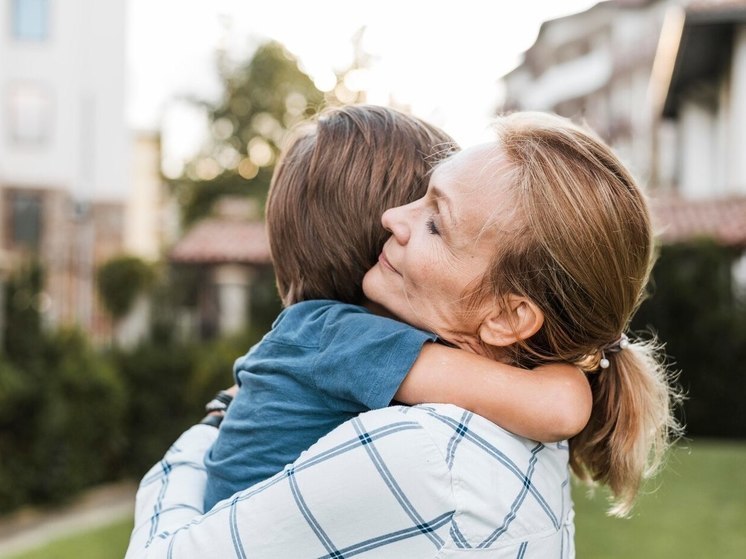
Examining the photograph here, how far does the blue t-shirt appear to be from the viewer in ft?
4.44

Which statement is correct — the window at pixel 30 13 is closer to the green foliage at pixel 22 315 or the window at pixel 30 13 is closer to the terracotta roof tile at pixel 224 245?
the terracotta roof tile at pixel 224 245

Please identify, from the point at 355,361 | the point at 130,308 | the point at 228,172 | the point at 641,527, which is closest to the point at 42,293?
the point at 130,308

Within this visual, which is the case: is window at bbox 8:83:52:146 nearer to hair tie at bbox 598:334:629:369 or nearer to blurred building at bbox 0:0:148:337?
blurred building at bbox 0:0:148:337

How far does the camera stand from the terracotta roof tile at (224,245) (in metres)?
16.8

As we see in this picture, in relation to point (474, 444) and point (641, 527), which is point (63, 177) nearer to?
point (641, 527)

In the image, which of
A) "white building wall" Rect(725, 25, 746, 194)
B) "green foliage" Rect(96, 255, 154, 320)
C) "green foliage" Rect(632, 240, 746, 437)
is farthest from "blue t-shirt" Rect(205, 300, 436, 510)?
"white building wall" Rect(725, 25, 746, 194)

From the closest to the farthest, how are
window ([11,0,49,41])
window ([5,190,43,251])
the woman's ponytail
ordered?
the woman's ponytail, window ([11,0,49,41]), window ([5,190,43,251])

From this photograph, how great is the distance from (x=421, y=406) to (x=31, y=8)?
25483 millimetres

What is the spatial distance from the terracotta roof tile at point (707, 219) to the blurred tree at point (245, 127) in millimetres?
19742

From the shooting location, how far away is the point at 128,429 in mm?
11461

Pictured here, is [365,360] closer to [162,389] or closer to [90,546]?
[90,546]

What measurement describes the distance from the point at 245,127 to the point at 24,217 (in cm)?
1183

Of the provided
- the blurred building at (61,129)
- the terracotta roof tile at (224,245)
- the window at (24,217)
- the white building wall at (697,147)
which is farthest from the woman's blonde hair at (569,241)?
the window at (24,217)

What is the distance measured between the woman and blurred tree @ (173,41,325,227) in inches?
1295
